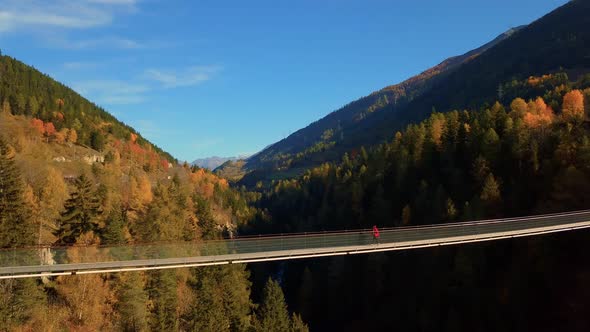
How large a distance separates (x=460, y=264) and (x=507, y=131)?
19.8 meters

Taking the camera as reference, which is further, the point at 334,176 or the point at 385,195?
the point at 334,176

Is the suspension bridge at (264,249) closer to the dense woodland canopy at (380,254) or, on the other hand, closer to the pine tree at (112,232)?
the dense woodland canopy at (380,254)

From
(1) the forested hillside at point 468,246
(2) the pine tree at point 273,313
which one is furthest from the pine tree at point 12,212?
(1) the forested hillside at point 468,246

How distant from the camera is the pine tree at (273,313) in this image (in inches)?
1523

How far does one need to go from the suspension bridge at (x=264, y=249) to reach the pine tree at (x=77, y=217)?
1594 centimetres

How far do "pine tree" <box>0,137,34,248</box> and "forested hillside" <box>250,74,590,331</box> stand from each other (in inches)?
1469

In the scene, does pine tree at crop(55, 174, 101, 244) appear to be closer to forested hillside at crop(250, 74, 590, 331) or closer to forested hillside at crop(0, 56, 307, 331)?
forested hillside at crop(0, 56, 307, 331)

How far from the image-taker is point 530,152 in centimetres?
5162

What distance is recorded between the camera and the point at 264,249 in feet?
73.7

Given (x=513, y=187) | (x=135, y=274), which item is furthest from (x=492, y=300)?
(x=135, y=274)

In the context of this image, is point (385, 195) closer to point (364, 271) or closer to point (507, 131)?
point (364, 271)

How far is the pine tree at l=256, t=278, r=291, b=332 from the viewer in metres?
38.7

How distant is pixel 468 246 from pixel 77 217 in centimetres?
3938

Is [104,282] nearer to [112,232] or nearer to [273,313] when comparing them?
[112,232]
